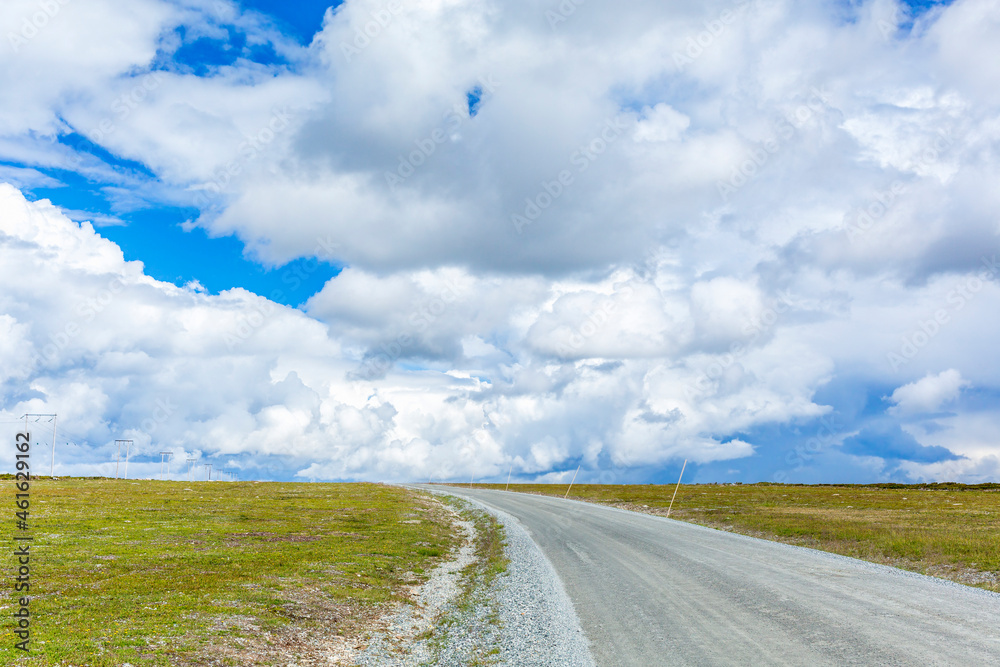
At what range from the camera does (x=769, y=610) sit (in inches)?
631

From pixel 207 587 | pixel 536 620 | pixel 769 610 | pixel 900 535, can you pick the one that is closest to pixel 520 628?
pixel 536 620

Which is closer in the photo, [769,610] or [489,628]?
[489,628]

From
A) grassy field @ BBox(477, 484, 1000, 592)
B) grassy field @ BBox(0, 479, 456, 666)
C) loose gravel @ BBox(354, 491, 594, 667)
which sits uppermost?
grassy field @ BBox(477, 484, 1000, 592)

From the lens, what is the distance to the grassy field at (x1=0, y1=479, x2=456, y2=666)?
43.9 feet

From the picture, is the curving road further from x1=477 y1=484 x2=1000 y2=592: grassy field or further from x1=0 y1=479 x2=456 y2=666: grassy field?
x1=0 y1=479 x2=456 y2=666: grassy field

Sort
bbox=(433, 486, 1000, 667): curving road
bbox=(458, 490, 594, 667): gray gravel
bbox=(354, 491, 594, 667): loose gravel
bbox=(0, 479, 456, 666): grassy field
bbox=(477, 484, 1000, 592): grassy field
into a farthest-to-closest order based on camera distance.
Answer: bbox=(477, 484, 1000, 592): grassy field, bbox=(0, 479, 456, 666): grassy field, bbox=(354, 491, 594, 667): loose gravel, bbox=(458, 490, 594, 667): gray gravel, bbox=(433, 486, 1000, 667): curving road

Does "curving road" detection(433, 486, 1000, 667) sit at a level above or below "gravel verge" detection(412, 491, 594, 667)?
above

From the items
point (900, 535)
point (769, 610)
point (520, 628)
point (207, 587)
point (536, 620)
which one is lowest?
point (207, 587)

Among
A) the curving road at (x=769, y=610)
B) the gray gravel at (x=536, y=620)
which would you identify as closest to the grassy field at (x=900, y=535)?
the curving road at (x=769, y=610)

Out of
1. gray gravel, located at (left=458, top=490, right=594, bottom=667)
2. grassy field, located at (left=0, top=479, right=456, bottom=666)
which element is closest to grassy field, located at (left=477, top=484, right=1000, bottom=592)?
gray gravel, located at (left=458, top=490, right=594, bottom=667)

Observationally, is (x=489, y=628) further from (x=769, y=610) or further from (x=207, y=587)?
(x=207, y=587)

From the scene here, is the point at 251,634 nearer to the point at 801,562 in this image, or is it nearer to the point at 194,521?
the point at 801,562

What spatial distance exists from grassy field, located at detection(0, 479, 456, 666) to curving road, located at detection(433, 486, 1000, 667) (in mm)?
7125

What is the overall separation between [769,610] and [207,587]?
17486 millimetres
